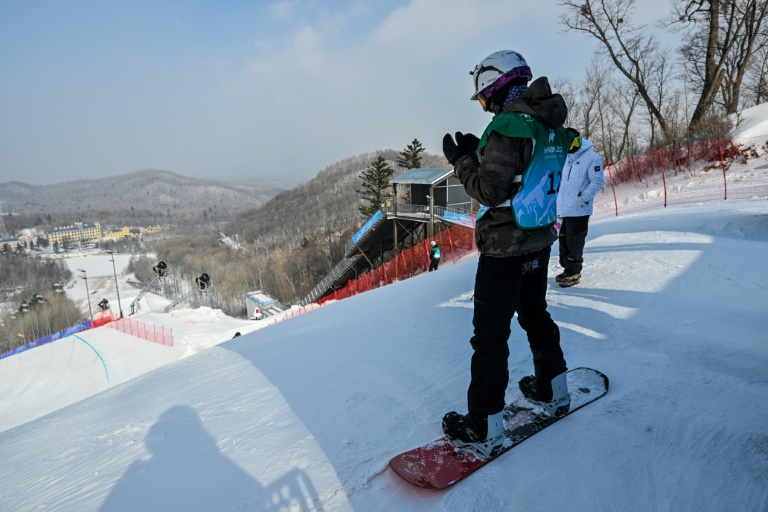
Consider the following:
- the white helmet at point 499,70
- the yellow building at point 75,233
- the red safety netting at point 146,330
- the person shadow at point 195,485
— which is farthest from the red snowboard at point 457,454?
the yellow building at point 75,233

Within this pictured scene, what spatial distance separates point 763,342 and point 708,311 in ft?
2.22

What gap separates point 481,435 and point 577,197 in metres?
3.40

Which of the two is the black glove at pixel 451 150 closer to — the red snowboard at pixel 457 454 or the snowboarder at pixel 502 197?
the snowboarder at pixel 502 197

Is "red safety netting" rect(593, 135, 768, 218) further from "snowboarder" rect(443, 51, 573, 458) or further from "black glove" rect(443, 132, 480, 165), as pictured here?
"black glove" rect(443, 132, 480, 165)

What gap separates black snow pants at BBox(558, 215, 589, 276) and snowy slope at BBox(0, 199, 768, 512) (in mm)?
266

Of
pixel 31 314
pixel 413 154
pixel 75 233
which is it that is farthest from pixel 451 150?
pixel 75 233

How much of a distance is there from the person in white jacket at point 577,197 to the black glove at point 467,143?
9.38 feet

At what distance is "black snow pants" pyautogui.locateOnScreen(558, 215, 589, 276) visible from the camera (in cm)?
448

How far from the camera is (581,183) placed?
4477 mm

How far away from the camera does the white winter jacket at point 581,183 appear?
4.38m

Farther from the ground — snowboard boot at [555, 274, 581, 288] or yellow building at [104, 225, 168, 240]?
yellow building at [104, 225, 168, 240]

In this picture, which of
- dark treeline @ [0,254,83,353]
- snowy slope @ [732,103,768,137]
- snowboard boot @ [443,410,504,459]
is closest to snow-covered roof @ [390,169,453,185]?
snowy slope @ [732,103,768,137]

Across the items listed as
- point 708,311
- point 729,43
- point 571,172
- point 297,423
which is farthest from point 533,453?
point 729,43

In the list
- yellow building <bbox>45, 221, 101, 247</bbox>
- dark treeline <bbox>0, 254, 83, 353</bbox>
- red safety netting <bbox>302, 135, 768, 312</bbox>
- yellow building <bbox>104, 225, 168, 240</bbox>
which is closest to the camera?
red safety netting <bbox>302, 135, 768, 312</bbox>
